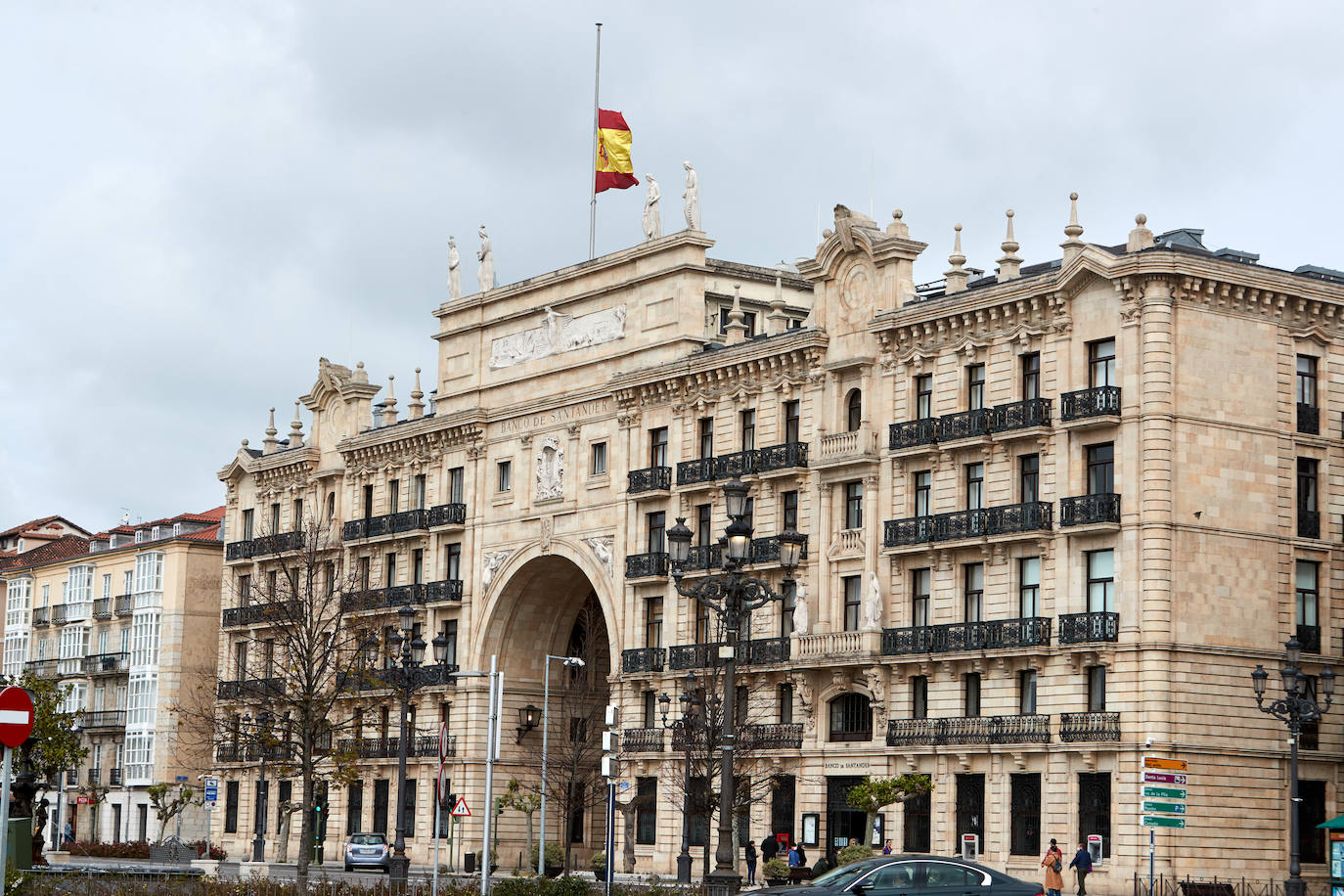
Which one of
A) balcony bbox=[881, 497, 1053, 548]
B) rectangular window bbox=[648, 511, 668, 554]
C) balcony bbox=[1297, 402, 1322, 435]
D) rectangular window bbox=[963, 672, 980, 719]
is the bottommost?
rectangular window bbox=[963, 672, 980, 719]

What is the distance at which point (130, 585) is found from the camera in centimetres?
9831

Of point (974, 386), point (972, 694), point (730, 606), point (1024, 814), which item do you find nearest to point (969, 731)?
point (972, 694)

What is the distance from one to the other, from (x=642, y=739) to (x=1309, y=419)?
78.6ft

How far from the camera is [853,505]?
196 feet

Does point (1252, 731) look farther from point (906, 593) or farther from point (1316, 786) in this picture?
point (906, 593)

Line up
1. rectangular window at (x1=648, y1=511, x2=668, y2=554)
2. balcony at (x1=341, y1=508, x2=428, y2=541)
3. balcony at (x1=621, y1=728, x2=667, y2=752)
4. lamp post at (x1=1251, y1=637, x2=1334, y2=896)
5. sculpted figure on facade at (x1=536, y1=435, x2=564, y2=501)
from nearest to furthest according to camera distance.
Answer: lamp post at (x1=1251, y1=637, x2=1334, y2=896) < balcony at (x1=621, y1=728, x2=667, y2=752) < rectangular window at (x1=648, y1=511, x2=668, y2=554) < sculpted figure on facade at (x1=536, y1=435, x2=564, y2=501) < balcony at (x1=341, y1=508, x2=428, y2=541)

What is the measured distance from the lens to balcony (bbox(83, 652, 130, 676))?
3821 inches

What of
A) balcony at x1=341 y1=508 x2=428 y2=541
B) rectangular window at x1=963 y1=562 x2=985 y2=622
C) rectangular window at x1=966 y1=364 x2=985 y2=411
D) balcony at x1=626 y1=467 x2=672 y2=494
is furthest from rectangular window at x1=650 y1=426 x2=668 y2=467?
rectangular window at x1=963 y1=562 x2=985 y2=622

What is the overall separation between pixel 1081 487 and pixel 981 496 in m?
3.83

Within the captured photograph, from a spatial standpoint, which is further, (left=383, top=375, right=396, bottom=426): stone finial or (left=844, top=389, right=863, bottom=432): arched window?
(left=383, top=375, right=396, bottom=426): stone finial

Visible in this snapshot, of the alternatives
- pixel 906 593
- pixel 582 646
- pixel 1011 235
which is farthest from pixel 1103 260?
pixel 582 646

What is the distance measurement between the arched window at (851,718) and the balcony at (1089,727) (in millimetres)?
7581

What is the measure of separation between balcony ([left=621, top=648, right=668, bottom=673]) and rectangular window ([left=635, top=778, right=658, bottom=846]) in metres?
3.56

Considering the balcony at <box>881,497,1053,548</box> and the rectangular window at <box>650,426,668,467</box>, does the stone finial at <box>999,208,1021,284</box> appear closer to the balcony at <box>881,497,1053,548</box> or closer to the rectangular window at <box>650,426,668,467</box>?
the balcony at <box>881,497,1053,548</box>
